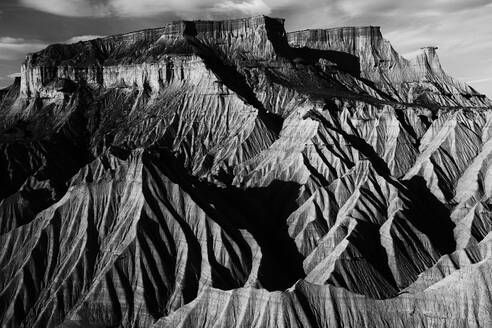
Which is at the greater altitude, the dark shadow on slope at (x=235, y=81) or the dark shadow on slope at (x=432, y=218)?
the dark shadow on slope at (x=235, y=81)

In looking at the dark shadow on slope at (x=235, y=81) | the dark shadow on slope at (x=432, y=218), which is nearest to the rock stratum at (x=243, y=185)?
the dark shadow on slope at (x=432, y=218)

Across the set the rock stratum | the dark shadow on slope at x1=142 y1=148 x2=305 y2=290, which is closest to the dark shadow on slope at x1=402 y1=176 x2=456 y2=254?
the rock stratum

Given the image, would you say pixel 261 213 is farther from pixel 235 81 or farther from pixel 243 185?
pixel 235 81

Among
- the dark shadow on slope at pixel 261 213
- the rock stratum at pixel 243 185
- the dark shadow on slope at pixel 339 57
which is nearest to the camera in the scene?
the rock stratum at pixel 243 185

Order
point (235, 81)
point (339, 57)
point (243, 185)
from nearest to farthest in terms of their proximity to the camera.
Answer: point (243, 185) < point (235, 81) < point (339, 57)

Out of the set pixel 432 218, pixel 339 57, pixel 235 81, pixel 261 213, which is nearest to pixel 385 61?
pixel 339 57

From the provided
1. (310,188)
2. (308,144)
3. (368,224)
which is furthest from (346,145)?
(368,224)

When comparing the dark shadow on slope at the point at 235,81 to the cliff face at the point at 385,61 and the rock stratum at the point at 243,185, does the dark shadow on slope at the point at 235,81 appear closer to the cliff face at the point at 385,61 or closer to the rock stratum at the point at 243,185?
the rock stratum at the point at 243,185

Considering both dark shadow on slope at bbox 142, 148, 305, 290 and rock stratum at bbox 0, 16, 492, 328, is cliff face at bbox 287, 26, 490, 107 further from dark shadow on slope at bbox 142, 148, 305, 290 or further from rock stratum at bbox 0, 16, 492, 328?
dark shadow on slope at bbox 142, 148, 305, 290
